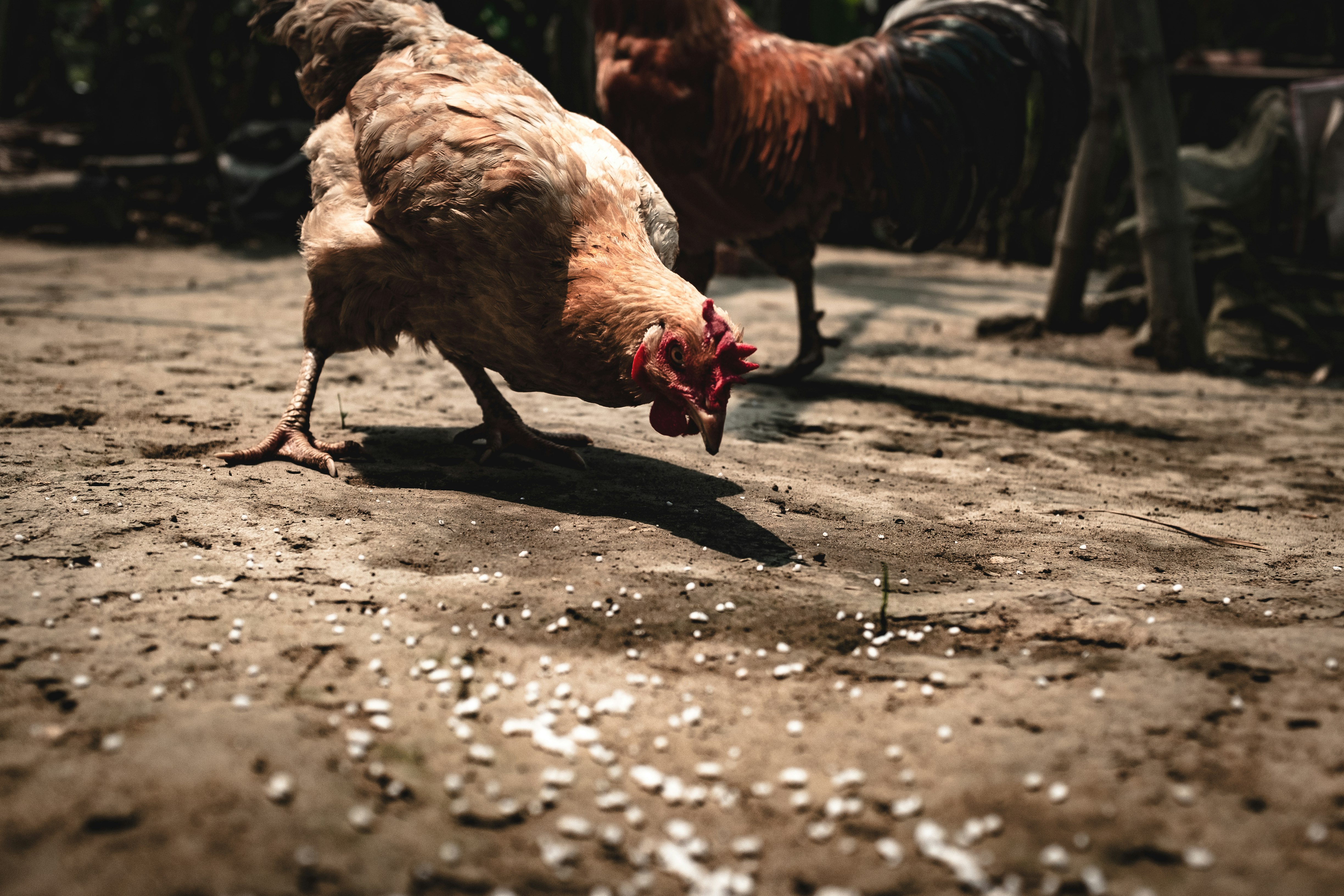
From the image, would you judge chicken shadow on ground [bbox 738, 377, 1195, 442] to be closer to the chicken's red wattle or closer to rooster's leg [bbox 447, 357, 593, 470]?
rooster's leg [bbox 447, 357, 593, 470]

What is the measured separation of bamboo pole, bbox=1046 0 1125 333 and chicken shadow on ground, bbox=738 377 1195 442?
2.45 metres

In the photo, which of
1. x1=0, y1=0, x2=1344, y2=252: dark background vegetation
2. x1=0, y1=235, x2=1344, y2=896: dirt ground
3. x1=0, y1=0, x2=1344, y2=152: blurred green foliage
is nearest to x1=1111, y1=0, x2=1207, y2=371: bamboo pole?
x1=0, y1=235, x2=1344, y2=896: dirt ground

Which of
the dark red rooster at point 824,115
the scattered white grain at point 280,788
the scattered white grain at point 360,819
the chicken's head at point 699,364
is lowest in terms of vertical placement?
the scattered white grain at point 360,819

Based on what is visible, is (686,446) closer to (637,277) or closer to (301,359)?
(637,277)

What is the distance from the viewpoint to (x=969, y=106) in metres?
4.90

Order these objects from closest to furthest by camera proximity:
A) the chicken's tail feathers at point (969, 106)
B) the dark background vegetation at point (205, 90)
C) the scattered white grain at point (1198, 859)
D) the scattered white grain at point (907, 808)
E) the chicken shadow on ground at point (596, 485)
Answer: the scattered white grain at point (1198, 859), the scattered white grain at point (907, 808), the chicken shadow on ground at point (596, 485), the chicken's tail feathers at point (969, 106), the dark background vegetation at point (205, 90)

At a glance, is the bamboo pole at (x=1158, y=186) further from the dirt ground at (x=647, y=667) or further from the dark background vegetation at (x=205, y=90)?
the dark background vegetation at (x=205, y=90)

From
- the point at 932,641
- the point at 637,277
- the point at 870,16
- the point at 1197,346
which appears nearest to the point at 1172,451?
the point at 1197,346

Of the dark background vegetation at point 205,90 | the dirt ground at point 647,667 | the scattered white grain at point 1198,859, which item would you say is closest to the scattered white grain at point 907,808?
the dirt ground at point 647,667

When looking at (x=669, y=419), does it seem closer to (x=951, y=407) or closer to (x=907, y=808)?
(x=907, y=808)

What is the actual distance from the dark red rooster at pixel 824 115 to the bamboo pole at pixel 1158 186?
4.17 ft

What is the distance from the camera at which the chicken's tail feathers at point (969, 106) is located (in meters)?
4.89

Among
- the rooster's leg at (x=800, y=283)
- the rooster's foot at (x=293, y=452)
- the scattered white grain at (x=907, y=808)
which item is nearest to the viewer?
the scattered white grain at (x=907, y=808)

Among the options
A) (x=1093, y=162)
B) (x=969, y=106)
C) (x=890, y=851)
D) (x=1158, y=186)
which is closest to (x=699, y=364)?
(x=890, y=851)
